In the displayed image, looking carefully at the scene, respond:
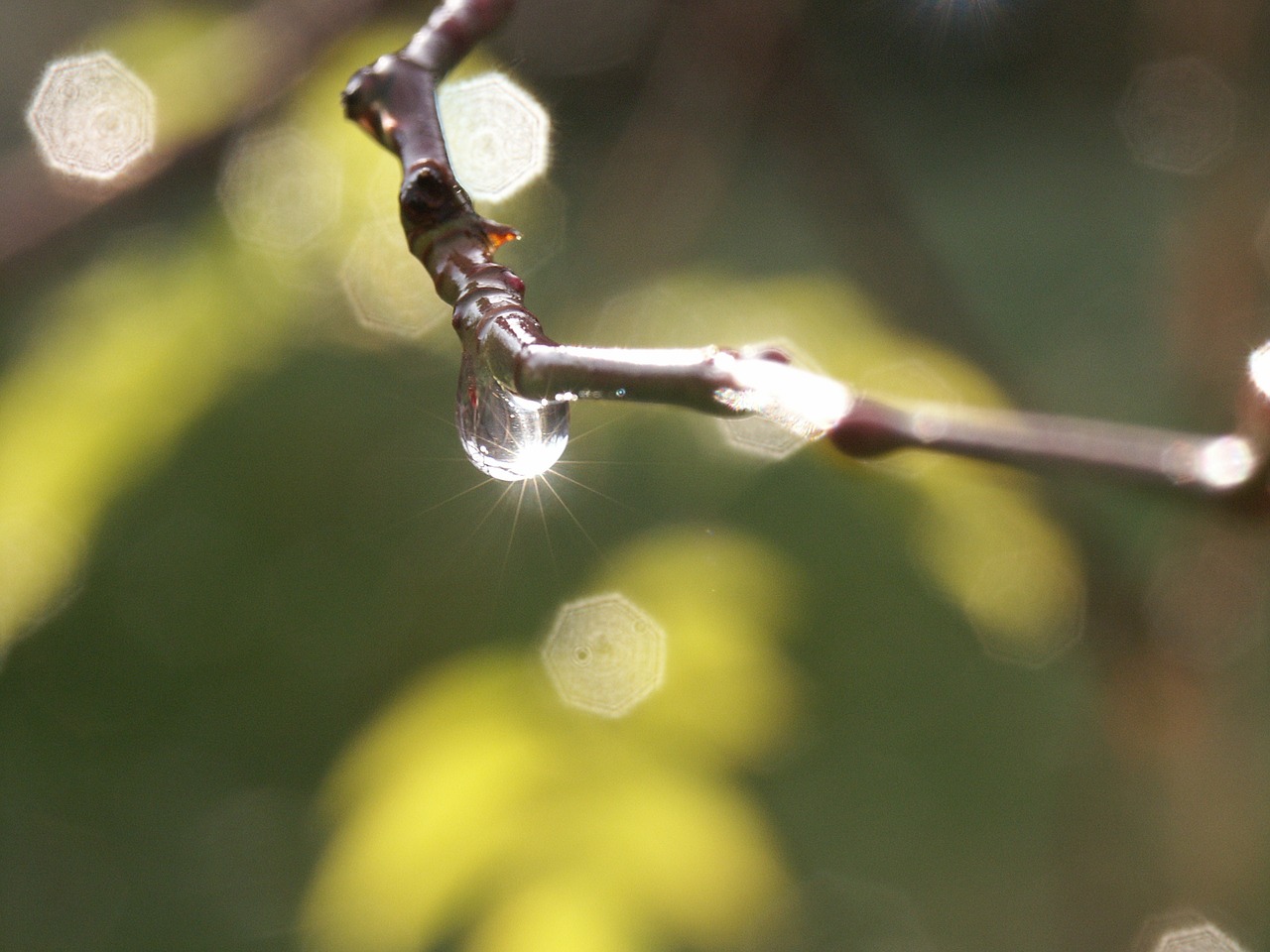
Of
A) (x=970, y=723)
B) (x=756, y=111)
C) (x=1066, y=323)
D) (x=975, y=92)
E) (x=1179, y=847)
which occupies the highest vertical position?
(x=975, y=92)

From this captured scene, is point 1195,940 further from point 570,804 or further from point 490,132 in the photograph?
point 490,132

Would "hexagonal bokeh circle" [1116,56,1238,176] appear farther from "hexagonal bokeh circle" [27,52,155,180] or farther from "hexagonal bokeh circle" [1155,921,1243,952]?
"hexagonal bokeh circle" [27,52,155,180]

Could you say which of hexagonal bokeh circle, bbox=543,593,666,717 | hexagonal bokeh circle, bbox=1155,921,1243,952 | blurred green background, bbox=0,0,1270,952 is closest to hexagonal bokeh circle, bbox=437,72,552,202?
blurred green background, bbox=0,0,1270,952

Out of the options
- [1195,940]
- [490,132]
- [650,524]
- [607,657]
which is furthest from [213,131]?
[1195,940]

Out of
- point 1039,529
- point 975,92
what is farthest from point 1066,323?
point 1039,529

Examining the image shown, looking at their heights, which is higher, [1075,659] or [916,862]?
[1075,659]

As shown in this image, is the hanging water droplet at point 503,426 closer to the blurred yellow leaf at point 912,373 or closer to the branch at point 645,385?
the branch at point 645,385

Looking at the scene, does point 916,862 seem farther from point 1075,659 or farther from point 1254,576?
point 1254,576

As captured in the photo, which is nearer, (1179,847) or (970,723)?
(1179,847)
